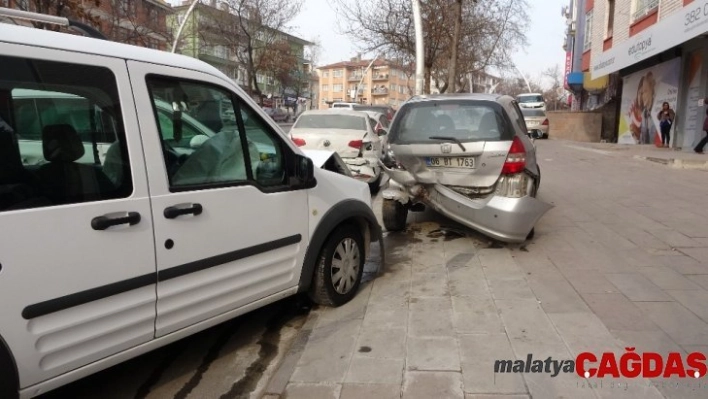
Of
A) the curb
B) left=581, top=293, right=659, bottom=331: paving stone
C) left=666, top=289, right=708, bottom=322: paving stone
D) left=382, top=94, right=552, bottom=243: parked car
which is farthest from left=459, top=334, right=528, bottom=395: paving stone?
the curb

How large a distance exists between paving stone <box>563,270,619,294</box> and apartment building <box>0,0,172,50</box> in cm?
823

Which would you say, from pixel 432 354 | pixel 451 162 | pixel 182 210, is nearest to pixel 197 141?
pixel 182 210

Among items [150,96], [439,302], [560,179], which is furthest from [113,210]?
[560,179]

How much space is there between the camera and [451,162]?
19.0 feet

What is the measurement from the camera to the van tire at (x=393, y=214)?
6527 mm

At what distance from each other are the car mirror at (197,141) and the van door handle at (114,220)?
663 millimetres

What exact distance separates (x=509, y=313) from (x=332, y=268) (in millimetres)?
1434

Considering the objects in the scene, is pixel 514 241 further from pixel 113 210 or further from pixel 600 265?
pixel 113 210

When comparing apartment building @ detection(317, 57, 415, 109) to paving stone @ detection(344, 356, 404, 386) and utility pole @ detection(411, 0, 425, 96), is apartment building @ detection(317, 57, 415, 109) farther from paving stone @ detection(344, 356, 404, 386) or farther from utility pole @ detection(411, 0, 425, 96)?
paving stone @ detection(344, 356, 404, 386)

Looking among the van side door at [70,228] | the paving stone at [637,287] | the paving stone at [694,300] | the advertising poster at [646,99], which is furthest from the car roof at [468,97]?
the advertising poster at [646,99]

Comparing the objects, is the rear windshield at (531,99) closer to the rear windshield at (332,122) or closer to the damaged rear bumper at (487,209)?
the rear windshield at (332,122)

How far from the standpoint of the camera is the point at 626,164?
14.1 metres

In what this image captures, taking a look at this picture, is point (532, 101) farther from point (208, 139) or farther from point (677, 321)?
point (208, 139)

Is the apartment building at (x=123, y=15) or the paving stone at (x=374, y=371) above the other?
the apartment building at (x=123, y=15)
